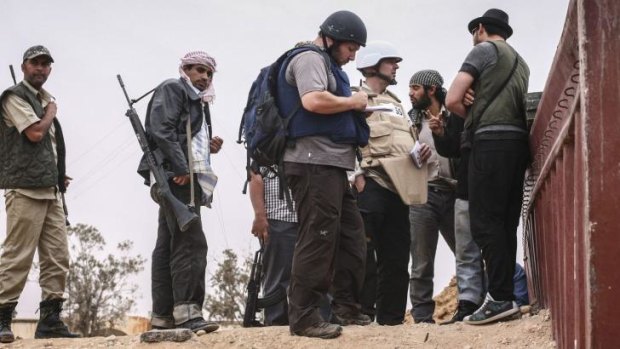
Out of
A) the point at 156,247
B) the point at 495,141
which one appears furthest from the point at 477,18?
the point at 156,247

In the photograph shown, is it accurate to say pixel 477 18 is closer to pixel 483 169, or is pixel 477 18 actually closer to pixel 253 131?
pixel 483 169

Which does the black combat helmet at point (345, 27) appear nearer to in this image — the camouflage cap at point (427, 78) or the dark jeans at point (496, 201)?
the dark jeans at point (496, 201)

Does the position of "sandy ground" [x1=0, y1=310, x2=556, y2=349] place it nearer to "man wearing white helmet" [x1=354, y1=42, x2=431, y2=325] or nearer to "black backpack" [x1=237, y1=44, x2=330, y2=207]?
"man wearing white helmet" [x1=354, y1=42, x2=431, y2=325]

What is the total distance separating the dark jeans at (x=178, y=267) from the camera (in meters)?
5.96

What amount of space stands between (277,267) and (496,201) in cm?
185

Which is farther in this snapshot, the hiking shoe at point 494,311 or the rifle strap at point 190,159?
the rifle strap at point 190,159

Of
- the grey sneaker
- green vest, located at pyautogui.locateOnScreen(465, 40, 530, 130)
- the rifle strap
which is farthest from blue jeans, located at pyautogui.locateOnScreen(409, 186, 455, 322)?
the rifle strap

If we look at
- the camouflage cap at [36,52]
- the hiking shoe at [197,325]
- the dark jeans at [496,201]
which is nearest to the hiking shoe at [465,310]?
the dark jeans at [496,201]

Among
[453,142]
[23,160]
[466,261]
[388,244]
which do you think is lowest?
[466,261]

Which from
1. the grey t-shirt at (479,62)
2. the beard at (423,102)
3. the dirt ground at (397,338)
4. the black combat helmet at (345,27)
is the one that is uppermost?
the black combat helmet at (345,27)

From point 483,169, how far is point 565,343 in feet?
5.13

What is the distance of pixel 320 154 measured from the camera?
539 centimetres

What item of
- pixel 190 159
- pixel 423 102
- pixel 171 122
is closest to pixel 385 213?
pixel 423 102

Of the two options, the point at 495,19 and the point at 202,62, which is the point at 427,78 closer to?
the point at 495,19
